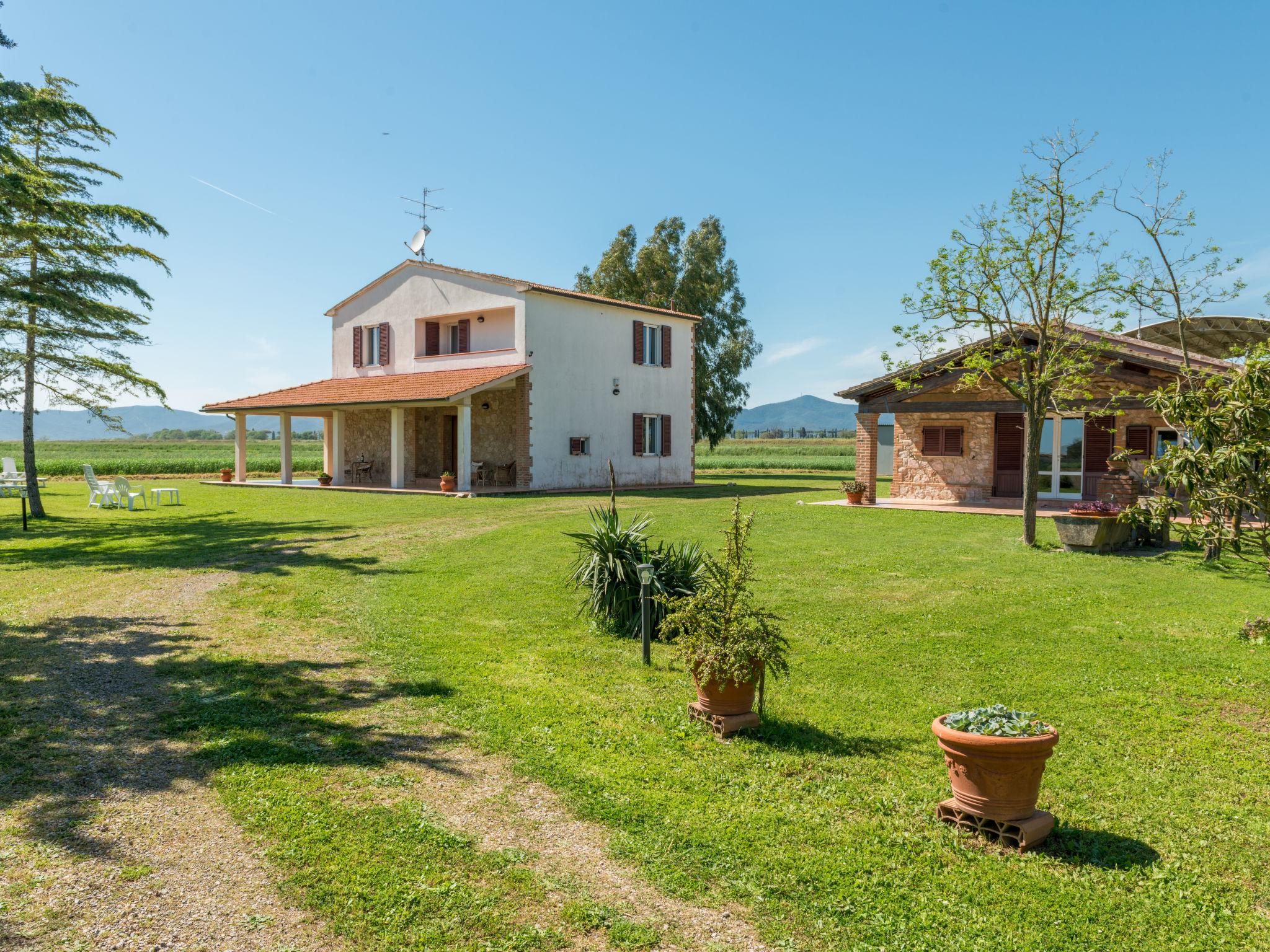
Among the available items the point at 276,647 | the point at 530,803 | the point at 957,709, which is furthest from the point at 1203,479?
the point at 276,647

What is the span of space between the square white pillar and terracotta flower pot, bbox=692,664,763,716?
84.7ft

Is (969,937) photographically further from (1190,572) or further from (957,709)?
(1190,572)

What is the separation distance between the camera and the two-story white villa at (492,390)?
24.8 metres

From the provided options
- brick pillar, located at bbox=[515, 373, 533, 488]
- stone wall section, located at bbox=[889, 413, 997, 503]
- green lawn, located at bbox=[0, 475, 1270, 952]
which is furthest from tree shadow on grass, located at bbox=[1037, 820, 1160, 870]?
brick pillar, located at bbox=[515, 373, 533, 488]

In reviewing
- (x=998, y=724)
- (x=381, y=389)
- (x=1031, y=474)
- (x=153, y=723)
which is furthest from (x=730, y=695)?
(x=381, y=389)

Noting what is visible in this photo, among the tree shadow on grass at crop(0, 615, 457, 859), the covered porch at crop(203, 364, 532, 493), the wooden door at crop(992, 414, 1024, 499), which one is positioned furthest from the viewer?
the covered porch at crop(203, 364, 532, 493)

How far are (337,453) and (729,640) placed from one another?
1038 inches

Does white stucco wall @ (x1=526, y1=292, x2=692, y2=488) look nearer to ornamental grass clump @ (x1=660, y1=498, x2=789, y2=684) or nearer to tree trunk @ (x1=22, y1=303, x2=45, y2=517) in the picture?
tree trunk @ (x1=22, y1=303, x2=45, y2=517)

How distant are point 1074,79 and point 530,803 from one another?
16042 mm

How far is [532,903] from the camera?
3213 millimetres

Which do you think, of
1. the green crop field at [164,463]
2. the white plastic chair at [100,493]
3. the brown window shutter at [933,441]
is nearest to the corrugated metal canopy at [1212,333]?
Result: the brown window shutter at [933,441]

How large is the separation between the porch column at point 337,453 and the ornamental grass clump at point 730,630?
25.6 meters

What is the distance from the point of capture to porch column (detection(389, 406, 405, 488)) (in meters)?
24.7

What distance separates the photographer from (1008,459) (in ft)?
68.5
